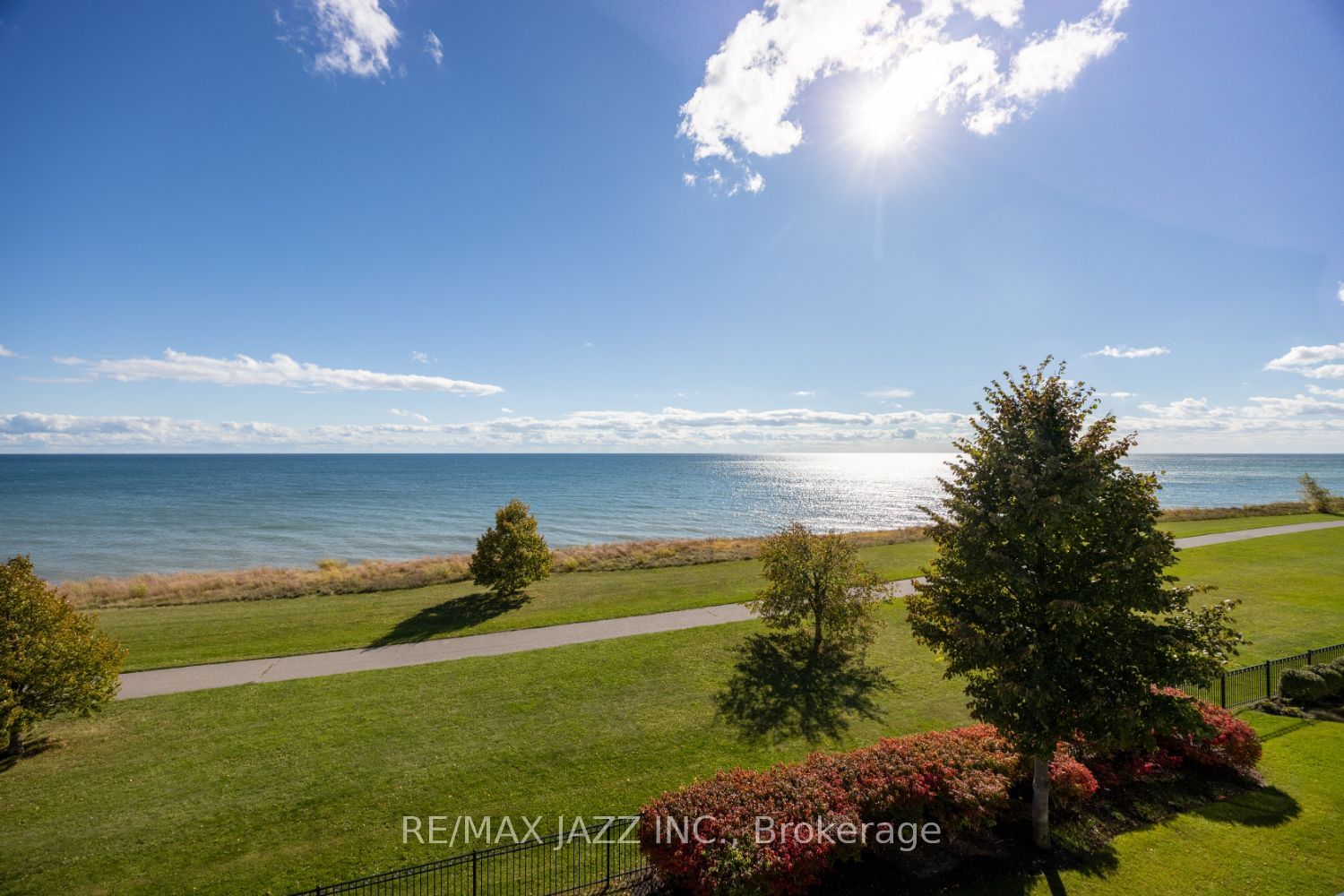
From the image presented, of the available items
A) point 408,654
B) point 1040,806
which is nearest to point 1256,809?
point 1040,806

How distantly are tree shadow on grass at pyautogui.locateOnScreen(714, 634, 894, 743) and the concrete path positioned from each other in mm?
4098

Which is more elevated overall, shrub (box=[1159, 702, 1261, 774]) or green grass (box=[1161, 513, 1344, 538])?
green grass (box=[1161, 513, 1344, 538])

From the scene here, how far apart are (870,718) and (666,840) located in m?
8.79

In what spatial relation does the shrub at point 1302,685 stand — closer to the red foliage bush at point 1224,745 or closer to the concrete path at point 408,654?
the red foliage bush at point 1224,745

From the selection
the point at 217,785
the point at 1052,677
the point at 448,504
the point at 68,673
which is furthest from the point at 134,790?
the point at 448,504

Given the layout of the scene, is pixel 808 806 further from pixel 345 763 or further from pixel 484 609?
pixel 484 609

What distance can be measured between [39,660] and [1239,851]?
83.0 feet

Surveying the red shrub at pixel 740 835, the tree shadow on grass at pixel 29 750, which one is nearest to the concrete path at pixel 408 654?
the tree shadow on grass at pixel 29 750

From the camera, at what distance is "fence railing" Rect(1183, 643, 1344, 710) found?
49.2 ft

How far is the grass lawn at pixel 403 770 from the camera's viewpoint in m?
9.25

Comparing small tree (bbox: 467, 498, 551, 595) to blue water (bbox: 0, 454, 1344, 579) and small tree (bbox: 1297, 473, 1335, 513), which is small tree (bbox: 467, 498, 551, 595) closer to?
blue water (bbox: 0, 454, 1344, 579)

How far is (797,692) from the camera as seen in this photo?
16.5 m

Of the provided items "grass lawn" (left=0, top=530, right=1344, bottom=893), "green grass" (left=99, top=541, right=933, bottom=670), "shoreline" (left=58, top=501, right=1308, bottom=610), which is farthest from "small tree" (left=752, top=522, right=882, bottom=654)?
"shoreline" (left=58, top=501, right=1308, bottom=610)

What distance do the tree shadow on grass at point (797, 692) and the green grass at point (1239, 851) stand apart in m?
5.80
